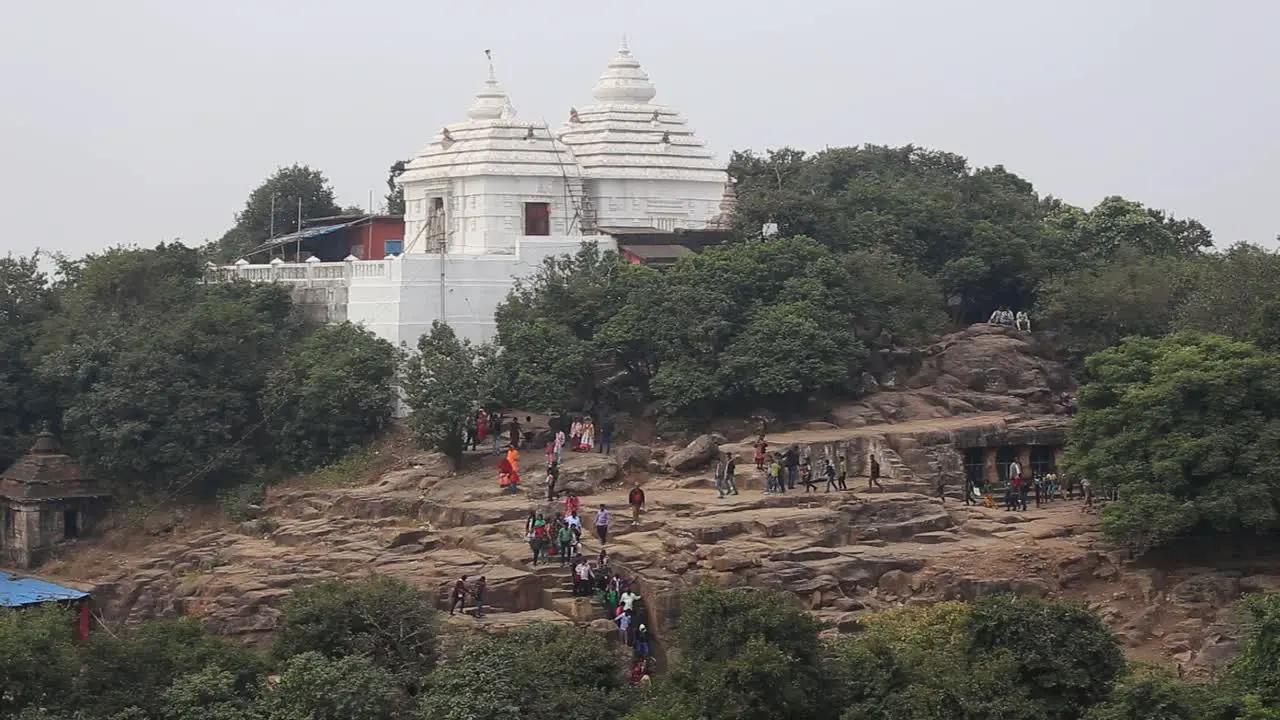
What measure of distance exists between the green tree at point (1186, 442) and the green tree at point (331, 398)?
1549 cm

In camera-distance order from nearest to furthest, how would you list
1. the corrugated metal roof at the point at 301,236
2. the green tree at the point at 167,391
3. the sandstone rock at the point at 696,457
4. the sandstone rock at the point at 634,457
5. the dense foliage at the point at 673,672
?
the dense foliage at the point at 673,672 < the sandstone rock at the point at 696,457 < the sandstone rock at the point at 634,457 < the green tree at the point at 167,391 < the corrugated metal roof at the point at 301,236

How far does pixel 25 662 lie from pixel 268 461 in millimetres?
17382

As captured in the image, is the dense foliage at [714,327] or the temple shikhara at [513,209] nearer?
the dense foliage at [714,327]

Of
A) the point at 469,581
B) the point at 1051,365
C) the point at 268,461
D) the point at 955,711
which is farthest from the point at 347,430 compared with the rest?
the point at 955,711

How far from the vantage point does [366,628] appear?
3503 centimetres

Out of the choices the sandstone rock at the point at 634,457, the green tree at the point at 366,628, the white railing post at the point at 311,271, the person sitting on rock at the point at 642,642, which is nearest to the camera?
the green tree at the point at 366,628

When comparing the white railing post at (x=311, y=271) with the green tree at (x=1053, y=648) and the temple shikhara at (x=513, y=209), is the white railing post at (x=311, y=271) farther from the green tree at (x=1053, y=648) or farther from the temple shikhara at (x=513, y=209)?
the green tree at (x=1053, y=648)

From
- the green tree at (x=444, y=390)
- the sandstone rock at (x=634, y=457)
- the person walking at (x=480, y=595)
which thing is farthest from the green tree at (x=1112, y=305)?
the person walking at (x=480, y=595)

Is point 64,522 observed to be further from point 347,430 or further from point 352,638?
point 352,638

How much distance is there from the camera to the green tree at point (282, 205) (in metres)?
66.8

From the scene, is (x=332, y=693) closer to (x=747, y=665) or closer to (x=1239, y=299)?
(x=747, y=665)

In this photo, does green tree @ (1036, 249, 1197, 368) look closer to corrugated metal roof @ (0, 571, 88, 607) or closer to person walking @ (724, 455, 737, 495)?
person walking @ (724, 455, 737, 495)

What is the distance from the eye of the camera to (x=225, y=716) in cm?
3272

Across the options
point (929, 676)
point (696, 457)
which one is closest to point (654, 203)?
point (696, 457)
